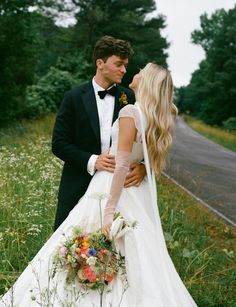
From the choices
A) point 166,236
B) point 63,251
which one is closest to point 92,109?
point 63,251

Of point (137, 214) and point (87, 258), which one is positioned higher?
point (137, 214)

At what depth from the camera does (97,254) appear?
3.93 m

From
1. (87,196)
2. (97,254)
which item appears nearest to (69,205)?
(87,196)

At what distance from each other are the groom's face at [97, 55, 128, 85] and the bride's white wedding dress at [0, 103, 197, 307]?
1.86 feet

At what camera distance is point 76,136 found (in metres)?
4.57

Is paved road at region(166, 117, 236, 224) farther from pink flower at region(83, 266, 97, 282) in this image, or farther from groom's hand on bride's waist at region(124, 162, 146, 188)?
pink flower at region(83, 266, 97, 282)

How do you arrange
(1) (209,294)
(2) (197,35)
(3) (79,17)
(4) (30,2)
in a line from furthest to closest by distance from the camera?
(2) (197,35)
(3) (79,17)
(4) (30,2)
(1) (209,294)

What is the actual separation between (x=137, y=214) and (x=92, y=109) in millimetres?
922

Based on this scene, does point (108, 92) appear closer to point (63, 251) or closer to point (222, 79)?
point (63, 251)

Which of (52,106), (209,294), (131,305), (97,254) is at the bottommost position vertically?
(52,106)

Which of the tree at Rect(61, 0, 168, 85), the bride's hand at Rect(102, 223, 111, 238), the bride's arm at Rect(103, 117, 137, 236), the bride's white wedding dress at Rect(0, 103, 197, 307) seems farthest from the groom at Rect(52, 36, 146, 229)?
the tree at Rect(61, 0, 168, 85)

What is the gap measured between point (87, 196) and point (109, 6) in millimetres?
38130

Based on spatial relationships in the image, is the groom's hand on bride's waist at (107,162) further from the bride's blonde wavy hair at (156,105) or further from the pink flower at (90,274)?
the pink flower at (90,274)

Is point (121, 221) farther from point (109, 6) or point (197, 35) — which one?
point (197, 35)
